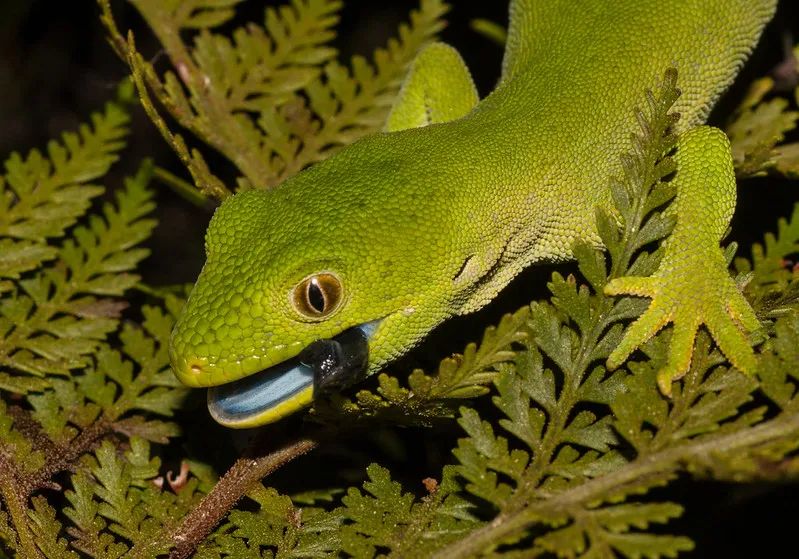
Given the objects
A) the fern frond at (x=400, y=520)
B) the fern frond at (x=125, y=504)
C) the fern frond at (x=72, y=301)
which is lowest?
the fern frond at (x=400, y=520)

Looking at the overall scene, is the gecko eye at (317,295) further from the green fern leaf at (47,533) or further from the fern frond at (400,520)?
the green fern leaf at (47,533)

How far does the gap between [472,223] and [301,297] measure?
853 mm

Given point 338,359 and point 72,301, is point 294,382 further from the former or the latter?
point 72,301

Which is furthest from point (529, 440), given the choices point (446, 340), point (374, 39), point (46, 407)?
point (374, 39)

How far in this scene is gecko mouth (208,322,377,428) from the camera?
3041 mm

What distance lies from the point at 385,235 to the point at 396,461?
3.20ft

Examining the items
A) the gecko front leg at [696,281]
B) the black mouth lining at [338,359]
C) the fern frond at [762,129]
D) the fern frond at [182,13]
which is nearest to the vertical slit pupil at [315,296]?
the black mouth lining at [338,359]

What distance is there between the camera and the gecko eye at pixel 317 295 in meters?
3.16

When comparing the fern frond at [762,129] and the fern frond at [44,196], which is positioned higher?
the fern frond at [44,196]

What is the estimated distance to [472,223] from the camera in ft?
11.7

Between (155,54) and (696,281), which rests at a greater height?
(155,54)

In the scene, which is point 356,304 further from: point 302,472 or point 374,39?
point 374,39

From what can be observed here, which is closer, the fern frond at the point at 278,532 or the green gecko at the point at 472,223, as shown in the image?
the fern frond at the point at 278,532

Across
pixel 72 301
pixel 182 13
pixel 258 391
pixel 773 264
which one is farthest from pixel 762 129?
pixel 72 301
